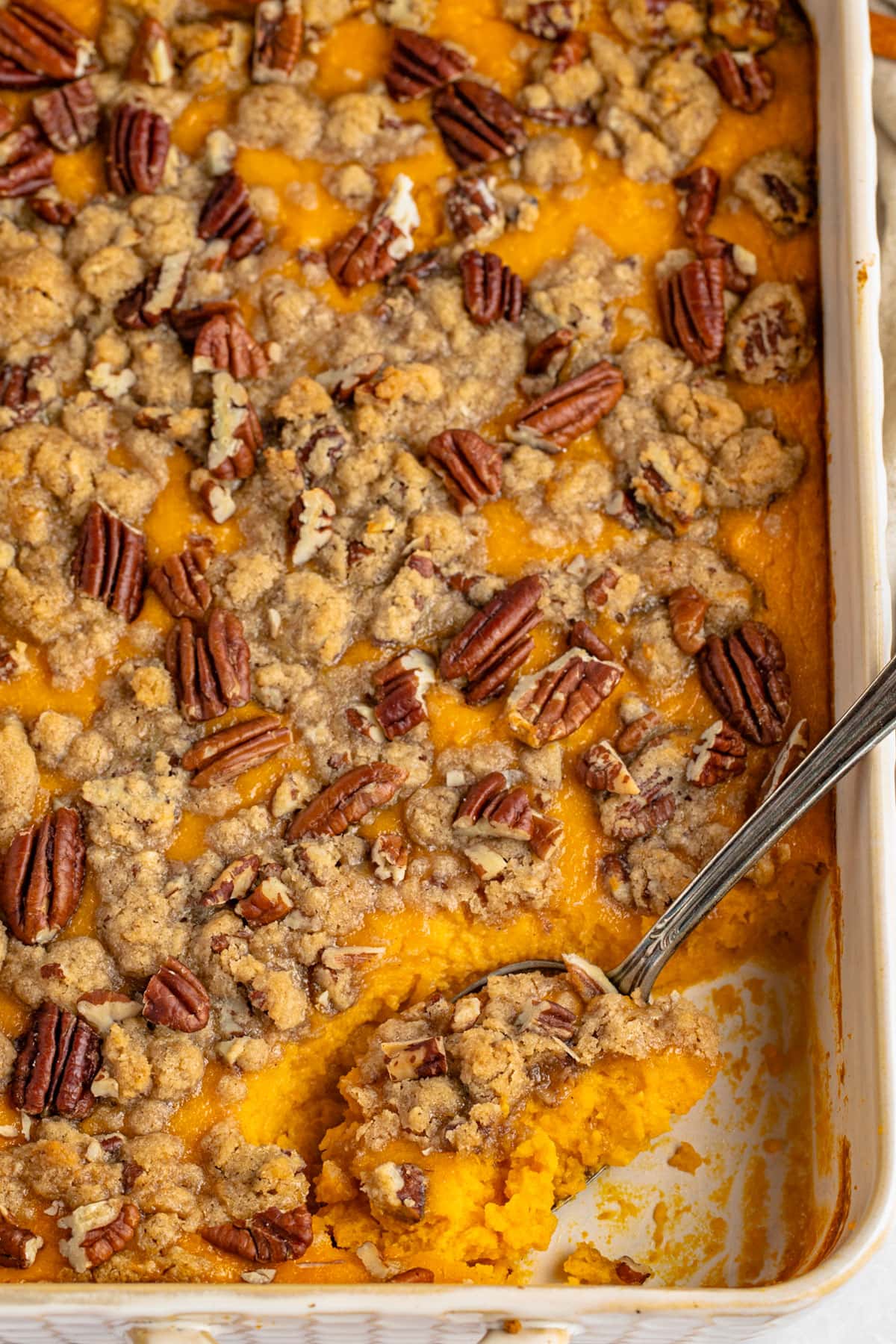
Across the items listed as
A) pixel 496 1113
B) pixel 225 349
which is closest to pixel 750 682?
pixel 496 1113

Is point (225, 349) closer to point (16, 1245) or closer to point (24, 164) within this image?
point (24, 164)

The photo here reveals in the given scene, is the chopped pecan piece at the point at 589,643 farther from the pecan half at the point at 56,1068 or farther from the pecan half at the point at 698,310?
the pecan half at the point at 56,1068

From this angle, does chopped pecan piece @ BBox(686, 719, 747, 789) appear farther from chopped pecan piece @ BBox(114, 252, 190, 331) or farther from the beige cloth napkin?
chopped pecan piece @ BBox(114, 252, 190, 331)

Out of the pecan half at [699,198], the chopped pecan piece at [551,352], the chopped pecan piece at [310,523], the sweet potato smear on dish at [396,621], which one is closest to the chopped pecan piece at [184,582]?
the sweet potato smear on dish at [396,621]

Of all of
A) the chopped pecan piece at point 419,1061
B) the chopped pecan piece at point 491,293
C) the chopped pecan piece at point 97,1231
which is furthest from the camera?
the chopped pecan piece at point 491,293

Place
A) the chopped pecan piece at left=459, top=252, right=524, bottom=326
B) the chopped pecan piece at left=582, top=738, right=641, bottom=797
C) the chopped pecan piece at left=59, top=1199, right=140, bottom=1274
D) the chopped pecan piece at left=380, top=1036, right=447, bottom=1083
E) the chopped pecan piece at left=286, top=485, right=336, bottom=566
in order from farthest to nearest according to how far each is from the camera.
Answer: the chopped pecan piece at left=459, top=252, right=524, bottom=326 < the chopped pecan piece at left=286, top=485, right=336, bottom=566 < the chopped pecan piece at left=582, top=738, right=641, bottom=797 < the chopped pecan piece at left=380, top=1036, right=447, bottom=1083 < the chopped pecan piece at left=59, top=1199, right=140, bottom=1274

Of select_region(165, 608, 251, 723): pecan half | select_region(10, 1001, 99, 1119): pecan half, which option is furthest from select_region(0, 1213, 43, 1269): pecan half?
select_region(165, 608, 251, 723): pecan half
